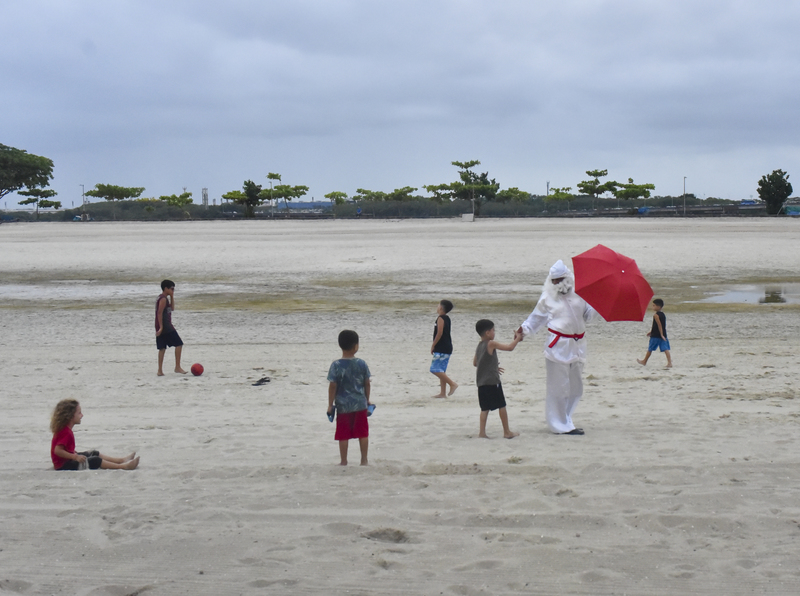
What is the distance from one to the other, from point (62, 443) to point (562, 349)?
4.26 m

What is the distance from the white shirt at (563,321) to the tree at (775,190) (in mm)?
55890

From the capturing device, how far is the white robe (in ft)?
23.1

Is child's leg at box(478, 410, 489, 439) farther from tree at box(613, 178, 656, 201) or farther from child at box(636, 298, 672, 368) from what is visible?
tree at box(613, 178, 656, 201)

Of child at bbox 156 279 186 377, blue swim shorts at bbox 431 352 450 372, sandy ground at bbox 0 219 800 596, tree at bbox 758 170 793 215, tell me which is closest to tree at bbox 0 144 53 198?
sandy ground at bbox 0 219 800 596

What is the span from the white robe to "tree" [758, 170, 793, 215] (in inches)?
2200

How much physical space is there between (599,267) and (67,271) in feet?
75.5

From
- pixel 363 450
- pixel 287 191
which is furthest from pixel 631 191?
pixel 363 450

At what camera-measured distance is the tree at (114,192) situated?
303ft

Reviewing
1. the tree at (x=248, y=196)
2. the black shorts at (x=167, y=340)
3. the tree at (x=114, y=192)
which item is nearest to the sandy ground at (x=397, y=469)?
the black shorts at (x=167, y=340)

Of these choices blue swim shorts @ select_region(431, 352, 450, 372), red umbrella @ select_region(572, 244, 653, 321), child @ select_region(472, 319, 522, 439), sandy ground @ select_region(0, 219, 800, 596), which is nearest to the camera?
sandy ground @ select_region(0, 219, 800, 596)

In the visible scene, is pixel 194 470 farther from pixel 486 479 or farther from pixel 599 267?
pixel 599 267

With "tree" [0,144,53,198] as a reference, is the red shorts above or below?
below

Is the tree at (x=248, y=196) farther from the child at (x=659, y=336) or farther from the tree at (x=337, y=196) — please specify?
the child at (x=659, y=336)

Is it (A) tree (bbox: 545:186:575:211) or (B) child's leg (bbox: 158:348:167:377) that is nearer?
(B) child's leg (bbox: 158:348:167:377)
